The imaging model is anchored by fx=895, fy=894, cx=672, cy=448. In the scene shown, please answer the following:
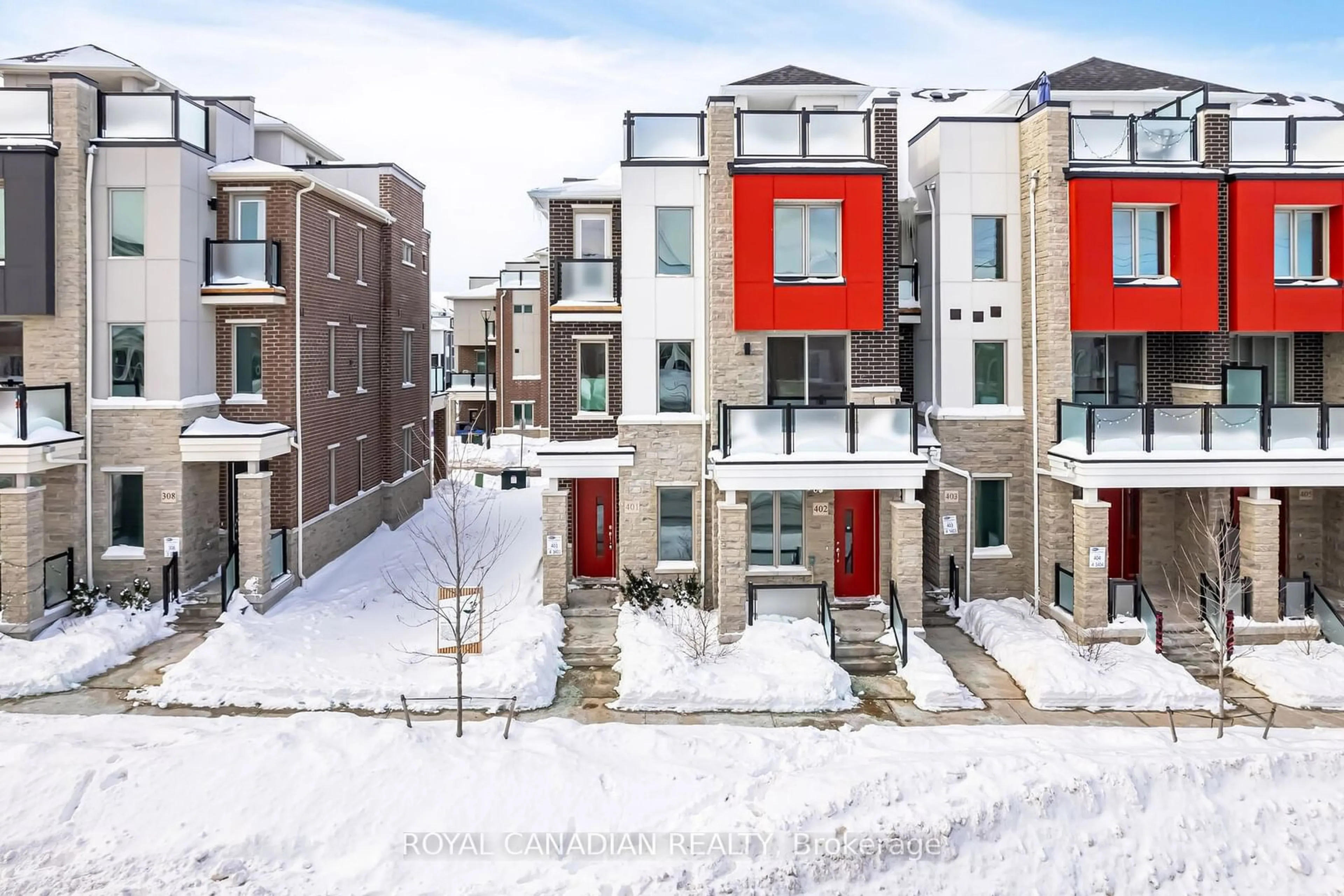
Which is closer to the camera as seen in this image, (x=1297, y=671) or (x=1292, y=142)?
(x=1297, y=671)

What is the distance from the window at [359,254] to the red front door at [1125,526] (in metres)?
19.0

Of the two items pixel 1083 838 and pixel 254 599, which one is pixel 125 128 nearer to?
pixel 254 599

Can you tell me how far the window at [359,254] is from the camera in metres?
23.8

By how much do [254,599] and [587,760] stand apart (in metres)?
9.91

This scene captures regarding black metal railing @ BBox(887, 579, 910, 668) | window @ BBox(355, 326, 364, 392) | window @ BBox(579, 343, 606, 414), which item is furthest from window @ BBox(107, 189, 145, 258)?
black metal railing @ BBox(887, 579, 910, 668)

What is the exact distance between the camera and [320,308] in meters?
21.1

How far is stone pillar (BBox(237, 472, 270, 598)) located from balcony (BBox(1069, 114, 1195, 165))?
17669mm

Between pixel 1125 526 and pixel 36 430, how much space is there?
71.4ft

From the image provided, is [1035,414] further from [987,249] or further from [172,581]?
[172,581]

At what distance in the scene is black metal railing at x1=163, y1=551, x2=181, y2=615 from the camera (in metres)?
17.6

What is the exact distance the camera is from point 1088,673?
Answer: 14352 millimetres

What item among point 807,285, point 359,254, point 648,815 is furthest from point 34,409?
point 807,285

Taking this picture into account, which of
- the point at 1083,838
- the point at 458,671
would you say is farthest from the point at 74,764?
the point at 1083,838

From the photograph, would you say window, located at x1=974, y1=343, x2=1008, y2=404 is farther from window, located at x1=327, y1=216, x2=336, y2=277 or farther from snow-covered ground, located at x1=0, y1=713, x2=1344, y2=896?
window, located at x1=327, y1=216, x2=336, y2=277
